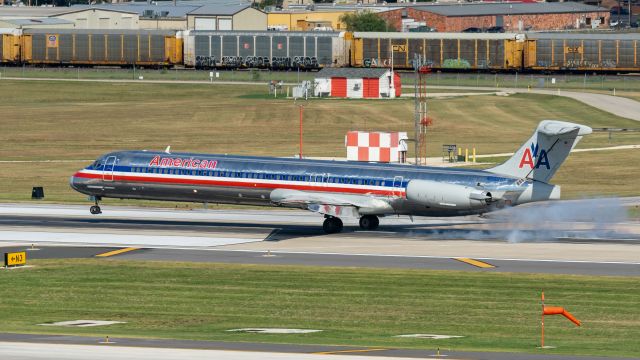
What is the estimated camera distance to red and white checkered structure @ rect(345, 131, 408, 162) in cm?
7806

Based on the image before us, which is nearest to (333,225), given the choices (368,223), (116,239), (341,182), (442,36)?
(368,223)

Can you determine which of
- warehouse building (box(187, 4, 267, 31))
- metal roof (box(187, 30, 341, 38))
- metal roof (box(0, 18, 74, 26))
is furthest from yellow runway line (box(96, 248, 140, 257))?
metal roof (box(0, 18, 74, 26))

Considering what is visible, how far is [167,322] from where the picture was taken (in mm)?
36500

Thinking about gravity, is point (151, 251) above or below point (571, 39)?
A: below

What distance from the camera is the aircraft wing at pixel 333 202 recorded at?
55.7 m

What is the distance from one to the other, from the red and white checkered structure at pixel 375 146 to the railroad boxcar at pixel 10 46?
312 feet

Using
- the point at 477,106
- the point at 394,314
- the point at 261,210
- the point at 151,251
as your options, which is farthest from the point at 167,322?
the point at 477,106

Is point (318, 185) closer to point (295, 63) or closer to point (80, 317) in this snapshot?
point (80, 317)

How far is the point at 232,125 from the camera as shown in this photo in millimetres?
114562

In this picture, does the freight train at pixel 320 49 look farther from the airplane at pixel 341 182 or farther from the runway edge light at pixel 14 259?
the runway edge light at pixel 14 259

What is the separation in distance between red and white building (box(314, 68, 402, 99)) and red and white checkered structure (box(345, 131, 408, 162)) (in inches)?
2089

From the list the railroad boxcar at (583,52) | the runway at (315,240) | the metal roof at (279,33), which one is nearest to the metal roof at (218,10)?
the metal roof at (279,33)

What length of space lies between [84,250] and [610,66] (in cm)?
10226

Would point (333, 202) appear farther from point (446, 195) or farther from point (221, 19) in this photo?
point (221, 19)
